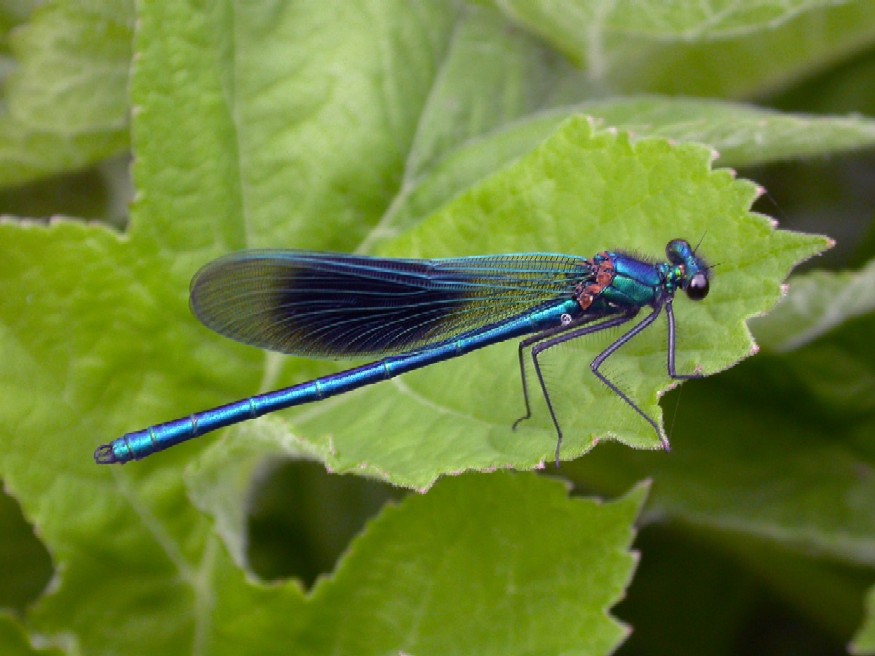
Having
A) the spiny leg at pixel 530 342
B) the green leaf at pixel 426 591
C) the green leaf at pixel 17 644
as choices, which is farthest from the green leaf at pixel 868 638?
the green leaf at pixel 17 644

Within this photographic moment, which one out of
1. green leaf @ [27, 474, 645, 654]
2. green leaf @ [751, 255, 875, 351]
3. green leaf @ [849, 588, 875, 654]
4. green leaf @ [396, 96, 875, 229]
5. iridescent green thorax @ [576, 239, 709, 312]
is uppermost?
green leaf @ [396, 96, 875, 229]

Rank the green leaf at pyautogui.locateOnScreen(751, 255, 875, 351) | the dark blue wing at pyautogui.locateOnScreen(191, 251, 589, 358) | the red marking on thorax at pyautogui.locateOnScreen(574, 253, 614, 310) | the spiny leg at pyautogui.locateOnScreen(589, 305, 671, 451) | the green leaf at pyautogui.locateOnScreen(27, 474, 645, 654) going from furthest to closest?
the red marking on thorax at pyautogui.locateOnScreen(574, 253, 614, 310) < the dark blue wing at pyautogui.locateOnScreen(191, 251, 589, 358) < the green leaf at pyautogui.locateOnScreen(751, 255, 875, 351) < the green leaf at pyautogui.locateOnScreen(27, 474, 645, 654) < the spiny leg at pyautogui.locateOnScreen(589, 305, 671, 451)

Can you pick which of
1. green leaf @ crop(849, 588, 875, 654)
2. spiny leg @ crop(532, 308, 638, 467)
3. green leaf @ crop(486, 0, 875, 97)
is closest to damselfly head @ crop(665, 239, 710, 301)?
Result: spiny leg @ crop(532, 308, 638, 467)

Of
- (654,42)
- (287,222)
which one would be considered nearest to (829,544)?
(654,42)

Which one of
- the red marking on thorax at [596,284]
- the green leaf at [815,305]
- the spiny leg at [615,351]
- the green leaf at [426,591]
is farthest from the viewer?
the red marking on thorax at [596,284]

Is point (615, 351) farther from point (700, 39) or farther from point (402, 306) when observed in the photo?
point (700, 39)

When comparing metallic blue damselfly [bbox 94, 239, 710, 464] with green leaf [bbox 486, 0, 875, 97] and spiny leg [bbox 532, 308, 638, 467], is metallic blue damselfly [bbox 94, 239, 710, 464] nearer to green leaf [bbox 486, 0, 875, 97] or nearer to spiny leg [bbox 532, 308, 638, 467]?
spiny leg [bbox 532, 308, 638, 467]

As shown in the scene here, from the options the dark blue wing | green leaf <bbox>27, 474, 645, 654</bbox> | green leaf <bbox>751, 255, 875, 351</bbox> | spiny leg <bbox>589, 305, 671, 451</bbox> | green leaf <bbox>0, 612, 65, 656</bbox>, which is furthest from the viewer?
the dark blue wing

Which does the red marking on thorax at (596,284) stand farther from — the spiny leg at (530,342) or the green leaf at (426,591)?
the green leaf at (426,591)
